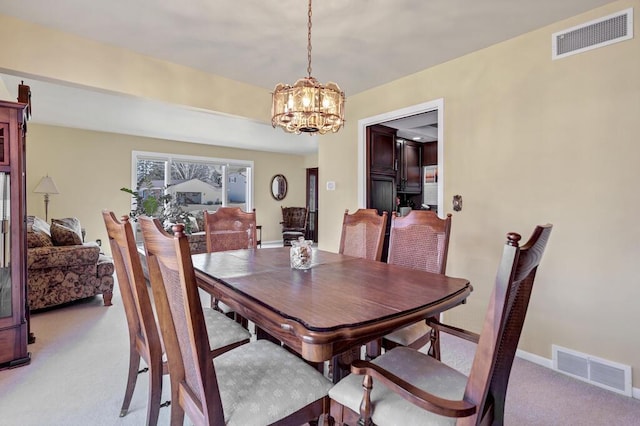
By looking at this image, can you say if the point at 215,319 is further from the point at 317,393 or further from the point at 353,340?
the point at 353,340

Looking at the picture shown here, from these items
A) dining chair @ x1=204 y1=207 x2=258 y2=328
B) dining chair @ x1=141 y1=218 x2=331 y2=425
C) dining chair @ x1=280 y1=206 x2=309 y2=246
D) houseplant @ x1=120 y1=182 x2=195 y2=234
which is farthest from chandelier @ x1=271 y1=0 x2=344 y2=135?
dining chair @ x1=280 y1=206 x2=309 y2=246

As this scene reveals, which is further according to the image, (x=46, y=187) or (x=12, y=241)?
(x=46, y=187)

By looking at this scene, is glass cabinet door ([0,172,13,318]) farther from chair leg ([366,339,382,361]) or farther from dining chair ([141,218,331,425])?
chair leg ([366,339,382,361])

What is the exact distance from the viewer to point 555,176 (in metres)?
2.35

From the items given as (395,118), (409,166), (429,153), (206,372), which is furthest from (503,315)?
(429,153)

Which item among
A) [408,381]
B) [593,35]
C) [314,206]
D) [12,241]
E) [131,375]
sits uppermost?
[593,35]

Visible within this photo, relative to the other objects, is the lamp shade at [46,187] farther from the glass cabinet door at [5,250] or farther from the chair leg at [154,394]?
the chair leg at [154,394]

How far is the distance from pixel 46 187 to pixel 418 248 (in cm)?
589

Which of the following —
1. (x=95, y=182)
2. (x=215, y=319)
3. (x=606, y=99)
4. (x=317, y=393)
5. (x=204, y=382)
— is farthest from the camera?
(x=95, y=182)

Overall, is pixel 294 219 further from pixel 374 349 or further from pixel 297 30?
pixel 374 349

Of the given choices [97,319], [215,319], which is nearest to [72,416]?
[215,319]

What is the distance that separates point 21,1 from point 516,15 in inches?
132

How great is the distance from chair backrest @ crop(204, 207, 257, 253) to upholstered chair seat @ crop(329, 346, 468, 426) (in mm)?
1850

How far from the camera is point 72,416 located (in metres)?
1.76
